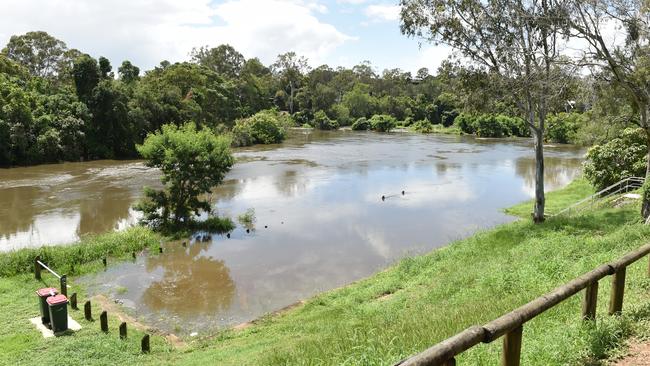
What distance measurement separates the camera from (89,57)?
2175 inches

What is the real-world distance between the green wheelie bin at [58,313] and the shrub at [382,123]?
309 ft

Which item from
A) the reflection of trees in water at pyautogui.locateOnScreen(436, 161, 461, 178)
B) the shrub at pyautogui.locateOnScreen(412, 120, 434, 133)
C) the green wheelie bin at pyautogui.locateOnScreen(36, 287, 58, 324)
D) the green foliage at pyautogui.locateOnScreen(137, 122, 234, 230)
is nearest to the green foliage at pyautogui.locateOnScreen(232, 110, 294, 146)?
the reflection of trees in water at pyautogui.locateOnScreen(436, 161, 461, 178)

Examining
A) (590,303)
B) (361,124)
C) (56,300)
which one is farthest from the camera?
(361,124)

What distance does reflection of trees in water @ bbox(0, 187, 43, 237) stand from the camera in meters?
27.7

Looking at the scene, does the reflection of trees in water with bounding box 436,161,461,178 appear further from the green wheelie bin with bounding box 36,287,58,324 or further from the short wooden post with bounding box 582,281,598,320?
the short wooden post with bounding box 582,281,598,320

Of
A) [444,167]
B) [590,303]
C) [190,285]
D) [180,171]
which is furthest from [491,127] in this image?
[590,303]

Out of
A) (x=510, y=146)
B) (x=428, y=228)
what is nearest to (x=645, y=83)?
(x=428, y=228)

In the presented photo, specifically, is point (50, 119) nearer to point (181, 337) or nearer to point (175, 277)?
point (175, 277)

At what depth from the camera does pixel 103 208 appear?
32.2 m

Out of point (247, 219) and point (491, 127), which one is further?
point (491, 127)

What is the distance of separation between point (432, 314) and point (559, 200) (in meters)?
25.0

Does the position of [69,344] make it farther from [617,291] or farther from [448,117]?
[448,117]

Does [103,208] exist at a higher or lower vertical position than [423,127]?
lower

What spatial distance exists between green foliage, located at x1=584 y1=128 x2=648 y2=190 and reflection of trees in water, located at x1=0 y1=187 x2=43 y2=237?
32965mm
